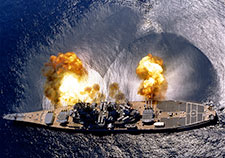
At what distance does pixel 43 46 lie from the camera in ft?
441

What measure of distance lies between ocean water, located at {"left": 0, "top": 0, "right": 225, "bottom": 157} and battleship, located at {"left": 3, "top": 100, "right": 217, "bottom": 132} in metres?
3.27

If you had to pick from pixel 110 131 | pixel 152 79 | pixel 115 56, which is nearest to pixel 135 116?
pixel 110 131

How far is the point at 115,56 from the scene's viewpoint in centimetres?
12306

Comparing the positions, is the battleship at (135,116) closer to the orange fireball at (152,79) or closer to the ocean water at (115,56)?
the ocean water at (115,56)

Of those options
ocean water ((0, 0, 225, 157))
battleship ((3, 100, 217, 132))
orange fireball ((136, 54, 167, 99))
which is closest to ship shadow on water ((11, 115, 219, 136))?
battleship ((3, 100, 217, 132))

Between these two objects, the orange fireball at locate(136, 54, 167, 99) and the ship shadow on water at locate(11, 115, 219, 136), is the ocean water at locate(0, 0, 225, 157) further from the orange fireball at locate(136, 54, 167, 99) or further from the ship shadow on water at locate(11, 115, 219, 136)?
the orange fireball at locate(136, 54, 167, 99)

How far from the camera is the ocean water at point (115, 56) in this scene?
342 feet

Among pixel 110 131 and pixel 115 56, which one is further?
pixel 115 56

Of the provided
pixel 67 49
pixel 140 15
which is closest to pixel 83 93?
pixel 67 49

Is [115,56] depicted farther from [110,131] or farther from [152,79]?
[110,131]

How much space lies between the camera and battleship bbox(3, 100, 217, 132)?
102 m

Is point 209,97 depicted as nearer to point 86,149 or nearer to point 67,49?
point 86,149

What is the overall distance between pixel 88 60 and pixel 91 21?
2064 cm

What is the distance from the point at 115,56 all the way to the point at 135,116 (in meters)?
28.6
